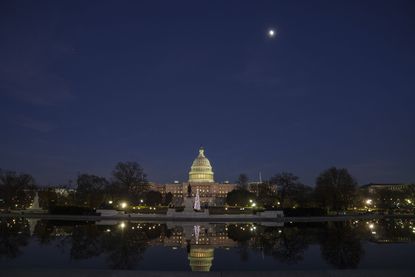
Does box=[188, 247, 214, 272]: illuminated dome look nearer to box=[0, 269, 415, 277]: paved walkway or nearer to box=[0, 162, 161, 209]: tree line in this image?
box=[0, 269, 415, 277]: paved walkway

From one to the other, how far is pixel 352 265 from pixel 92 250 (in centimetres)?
1086

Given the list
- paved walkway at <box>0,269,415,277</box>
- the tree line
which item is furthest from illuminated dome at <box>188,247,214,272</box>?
the tree line

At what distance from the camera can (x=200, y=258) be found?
→ 50.4 feet

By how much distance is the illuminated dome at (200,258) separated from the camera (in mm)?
13156

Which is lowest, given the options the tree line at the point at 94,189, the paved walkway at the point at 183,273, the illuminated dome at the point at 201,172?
the paved walkway at the point at 183,273

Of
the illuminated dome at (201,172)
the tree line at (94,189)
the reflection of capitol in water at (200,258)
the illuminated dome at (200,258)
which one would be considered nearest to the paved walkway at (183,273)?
the illuminated dome at (200,258)

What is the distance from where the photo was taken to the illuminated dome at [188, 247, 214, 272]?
43.2ft

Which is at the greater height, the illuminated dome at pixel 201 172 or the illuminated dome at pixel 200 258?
the illuminated dome at pixel 201 172

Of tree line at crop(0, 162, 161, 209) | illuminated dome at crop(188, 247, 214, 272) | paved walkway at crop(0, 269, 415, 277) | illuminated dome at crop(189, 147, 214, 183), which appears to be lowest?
illuminated dome at crop(188, 247, 214, 272)

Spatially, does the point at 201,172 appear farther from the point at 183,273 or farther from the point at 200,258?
the point at 183,273

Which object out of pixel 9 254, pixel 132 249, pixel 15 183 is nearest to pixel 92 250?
pixel 132 249

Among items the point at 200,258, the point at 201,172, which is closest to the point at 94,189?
the point at 200,258

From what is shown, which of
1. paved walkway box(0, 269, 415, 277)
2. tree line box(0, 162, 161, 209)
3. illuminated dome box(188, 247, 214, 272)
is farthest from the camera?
tree line box(0, 162, 161, 209)

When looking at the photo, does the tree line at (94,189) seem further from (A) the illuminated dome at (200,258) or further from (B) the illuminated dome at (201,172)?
(B) the illuminated dome at (201,172)
